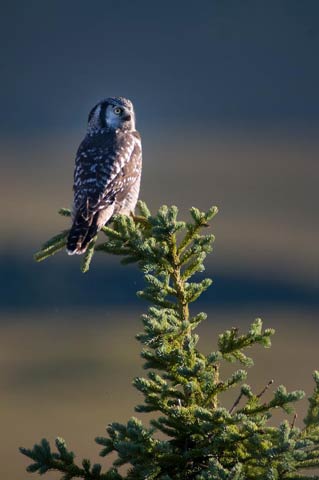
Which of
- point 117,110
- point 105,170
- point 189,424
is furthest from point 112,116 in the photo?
point 189,424

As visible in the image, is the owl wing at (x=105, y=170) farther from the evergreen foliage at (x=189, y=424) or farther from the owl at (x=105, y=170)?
the evergreen foliage at (x=189, y=424)

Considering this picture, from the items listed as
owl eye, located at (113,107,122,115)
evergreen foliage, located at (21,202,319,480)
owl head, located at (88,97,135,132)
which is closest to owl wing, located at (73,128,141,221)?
owl head, located at (88,97,135,132)

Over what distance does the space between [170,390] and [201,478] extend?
47 cm

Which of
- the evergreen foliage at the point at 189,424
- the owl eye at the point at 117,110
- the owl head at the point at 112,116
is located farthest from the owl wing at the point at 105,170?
the evergreen foliage at the point at 189,424

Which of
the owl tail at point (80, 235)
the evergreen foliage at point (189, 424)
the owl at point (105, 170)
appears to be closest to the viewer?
the evergreen foliage at point (189, 424)

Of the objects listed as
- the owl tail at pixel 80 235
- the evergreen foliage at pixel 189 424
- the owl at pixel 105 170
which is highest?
the owl at pixel 105 170

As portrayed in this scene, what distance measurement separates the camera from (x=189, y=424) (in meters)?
3.39

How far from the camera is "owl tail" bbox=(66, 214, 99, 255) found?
5191mm

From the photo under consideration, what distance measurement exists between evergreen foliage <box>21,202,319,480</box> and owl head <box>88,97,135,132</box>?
3642 millimetres

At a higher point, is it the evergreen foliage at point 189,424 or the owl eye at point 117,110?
the owl eye at point 117,110

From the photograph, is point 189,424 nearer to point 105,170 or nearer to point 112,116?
point 105,170

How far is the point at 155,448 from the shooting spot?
3.32 m

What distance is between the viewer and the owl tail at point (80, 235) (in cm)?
519

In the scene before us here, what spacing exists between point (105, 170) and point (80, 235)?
135 centimetres
